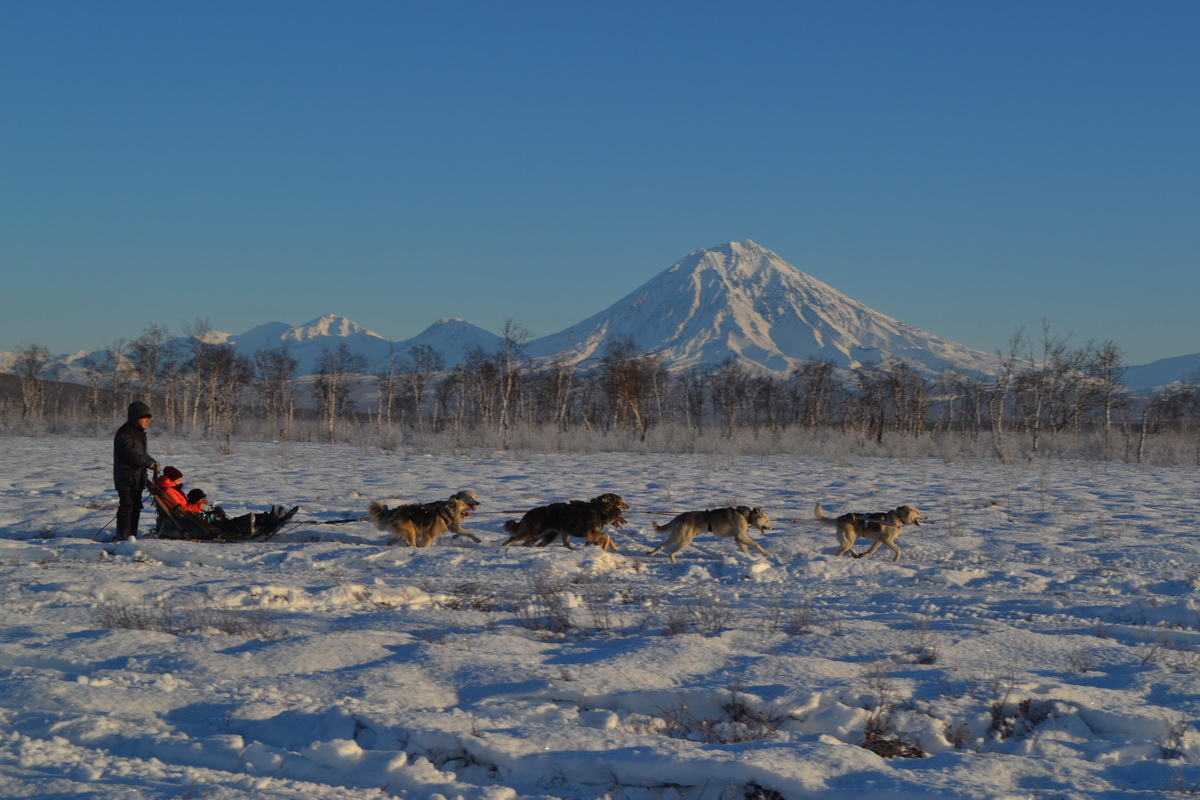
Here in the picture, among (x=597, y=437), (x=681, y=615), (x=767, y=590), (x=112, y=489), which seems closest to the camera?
(x=681, y=615)

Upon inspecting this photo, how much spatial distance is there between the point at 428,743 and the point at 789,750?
175 cm

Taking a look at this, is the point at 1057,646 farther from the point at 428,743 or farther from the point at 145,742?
the point at 145,742

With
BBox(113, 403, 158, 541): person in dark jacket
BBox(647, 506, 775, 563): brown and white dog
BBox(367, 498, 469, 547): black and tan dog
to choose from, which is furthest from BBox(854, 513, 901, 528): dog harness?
BBox(113, 403, 158, 541): person in dark jacket

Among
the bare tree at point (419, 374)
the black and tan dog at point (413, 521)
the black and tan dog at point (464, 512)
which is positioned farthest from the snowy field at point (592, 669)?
the bare tree at point (419, 374)

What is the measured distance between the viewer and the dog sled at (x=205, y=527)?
8.97 meters

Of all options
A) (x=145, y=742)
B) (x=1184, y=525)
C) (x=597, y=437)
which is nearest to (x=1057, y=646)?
(x=145, y=742)

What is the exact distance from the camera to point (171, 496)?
9.03 meters

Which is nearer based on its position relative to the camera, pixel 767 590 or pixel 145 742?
pixel 145 742

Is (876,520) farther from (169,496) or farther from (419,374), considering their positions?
(419,374)

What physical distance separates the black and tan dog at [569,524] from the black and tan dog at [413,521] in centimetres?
82

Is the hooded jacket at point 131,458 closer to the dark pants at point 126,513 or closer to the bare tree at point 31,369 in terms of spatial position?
the dark pants at point 126,513

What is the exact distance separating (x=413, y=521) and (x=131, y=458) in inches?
131

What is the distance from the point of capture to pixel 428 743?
3668 millimetres

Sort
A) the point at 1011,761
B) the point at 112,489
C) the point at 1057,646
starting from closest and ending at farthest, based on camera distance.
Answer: the point at 1011,761 → the point at 1057,646 → the point at 112,489
